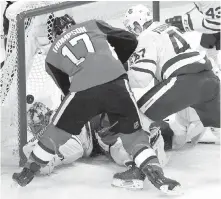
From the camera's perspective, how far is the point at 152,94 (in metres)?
2.36

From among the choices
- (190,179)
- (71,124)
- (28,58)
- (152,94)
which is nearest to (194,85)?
(152,94)

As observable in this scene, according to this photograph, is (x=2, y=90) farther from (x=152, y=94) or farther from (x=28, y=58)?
(x=152, y=94)

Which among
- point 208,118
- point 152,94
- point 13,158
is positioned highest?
point 152,94

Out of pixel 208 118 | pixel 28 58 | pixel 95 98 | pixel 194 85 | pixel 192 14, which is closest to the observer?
pixel 95 98

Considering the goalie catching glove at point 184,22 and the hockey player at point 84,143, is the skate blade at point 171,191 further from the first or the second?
the goalie catching glove at point 184,22

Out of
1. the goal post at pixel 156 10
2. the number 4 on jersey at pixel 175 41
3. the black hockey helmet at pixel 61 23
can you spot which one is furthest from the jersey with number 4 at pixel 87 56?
the goal post at pixel 156 10

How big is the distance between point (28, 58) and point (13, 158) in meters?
0.49

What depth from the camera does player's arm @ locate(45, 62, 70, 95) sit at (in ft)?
7.47

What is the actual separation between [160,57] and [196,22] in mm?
779

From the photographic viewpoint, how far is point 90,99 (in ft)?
6.99

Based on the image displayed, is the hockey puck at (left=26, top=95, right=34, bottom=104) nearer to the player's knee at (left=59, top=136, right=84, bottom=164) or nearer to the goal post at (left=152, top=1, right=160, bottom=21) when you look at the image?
the player's knee at (left=59, top=136, right=84, bottom=164)

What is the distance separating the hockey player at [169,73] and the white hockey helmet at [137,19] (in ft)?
0.22

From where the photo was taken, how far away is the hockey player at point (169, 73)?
7.66ft

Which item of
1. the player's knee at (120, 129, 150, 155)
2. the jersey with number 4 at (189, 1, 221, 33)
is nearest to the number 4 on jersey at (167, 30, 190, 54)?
the player's knee at (120, 129, 150, 155)
